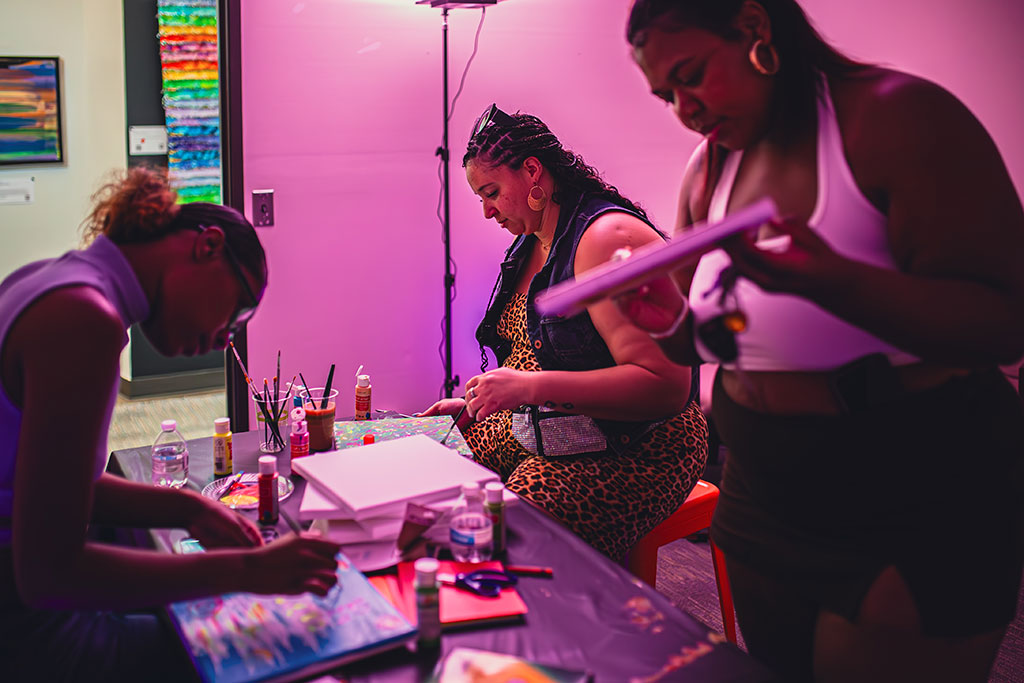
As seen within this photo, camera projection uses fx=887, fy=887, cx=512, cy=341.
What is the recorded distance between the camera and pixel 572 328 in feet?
6.49

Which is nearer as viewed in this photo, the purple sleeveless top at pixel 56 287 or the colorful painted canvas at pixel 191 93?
the purple sleeveless top at pixel 56 287

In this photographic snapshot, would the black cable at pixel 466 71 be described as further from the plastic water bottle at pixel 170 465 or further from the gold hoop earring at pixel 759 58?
the gold hoop earring at pixel 759 58

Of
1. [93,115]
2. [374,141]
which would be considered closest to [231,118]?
[374,141]

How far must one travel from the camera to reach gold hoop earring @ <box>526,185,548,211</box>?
215 centimetres

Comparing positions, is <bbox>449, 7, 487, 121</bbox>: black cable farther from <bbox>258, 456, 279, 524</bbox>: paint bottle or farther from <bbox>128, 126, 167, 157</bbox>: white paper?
<bbox>258, 456, 279, 524</bbox>: paint bottle

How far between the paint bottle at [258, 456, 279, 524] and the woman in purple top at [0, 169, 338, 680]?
0.19 m

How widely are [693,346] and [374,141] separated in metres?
2.49

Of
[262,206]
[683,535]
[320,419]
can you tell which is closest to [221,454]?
[320,419]

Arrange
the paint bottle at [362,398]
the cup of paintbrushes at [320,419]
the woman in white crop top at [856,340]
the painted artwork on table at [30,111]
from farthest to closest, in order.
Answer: the painted artwork on table at [30,111]
the paint bottle at [362,398]
the cup of paintbrushes at [320,419]
the woman in white crop top at [856,340]

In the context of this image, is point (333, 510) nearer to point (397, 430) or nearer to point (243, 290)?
point (243, 290)

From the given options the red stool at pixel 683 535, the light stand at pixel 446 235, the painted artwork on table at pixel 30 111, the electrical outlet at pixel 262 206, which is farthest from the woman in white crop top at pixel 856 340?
the painted artwork on table at pixel 30 111

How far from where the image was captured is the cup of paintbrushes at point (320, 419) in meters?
1.94

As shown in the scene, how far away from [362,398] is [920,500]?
4.74ft

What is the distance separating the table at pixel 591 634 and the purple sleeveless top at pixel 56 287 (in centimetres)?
36
